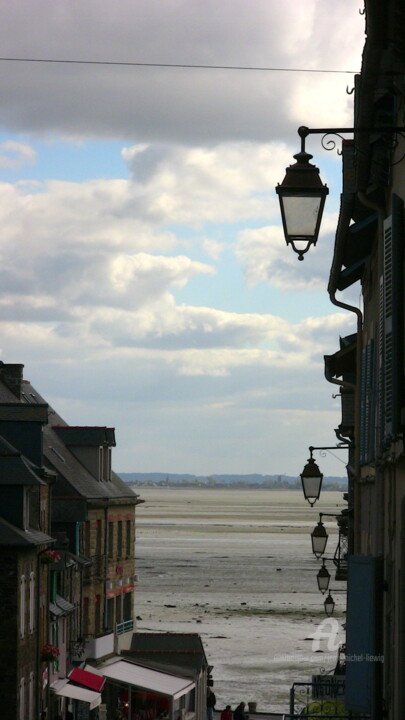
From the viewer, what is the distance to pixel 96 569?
44.4 m

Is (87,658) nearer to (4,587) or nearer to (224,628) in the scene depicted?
(4,587)

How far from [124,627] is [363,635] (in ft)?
106

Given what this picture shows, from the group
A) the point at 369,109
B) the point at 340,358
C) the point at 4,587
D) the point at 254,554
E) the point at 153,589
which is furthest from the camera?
the point at 254,554

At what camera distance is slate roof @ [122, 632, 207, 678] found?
40000mm

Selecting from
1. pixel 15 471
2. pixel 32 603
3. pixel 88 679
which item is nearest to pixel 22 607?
pixel 32 603

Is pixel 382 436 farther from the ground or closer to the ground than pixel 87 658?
farther from the ground

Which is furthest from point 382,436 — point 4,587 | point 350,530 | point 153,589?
point 153,589

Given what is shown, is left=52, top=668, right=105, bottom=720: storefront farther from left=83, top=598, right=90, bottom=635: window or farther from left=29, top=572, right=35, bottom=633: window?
left=83, top=598, right=90, bottom=635: window

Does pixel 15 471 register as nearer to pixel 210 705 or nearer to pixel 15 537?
pixel 15 537

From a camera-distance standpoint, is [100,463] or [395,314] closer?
[395,314]

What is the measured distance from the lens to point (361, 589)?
47.4 ft

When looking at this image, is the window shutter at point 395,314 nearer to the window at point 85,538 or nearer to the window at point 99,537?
the window at point 85,538

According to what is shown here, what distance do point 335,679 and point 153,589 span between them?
74.0 metres

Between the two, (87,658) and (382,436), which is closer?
(382,436)
